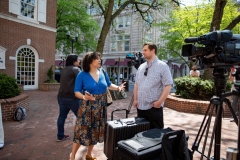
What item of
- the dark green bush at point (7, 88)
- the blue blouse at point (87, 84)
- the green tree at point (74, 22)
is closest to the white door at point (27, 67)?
the green tree at point (74, 22)

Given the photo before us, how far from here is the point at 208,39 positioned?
1811 mm

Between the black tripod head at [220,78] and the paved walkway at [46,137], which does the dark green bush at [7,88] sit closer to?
the paved walkway at [46,137]

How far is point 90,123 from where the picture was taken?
104 inches

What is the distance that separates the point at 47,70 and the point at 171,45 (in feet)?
40.3

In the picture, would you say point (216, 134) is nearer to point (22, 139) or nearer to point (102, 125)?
point (102, 125)

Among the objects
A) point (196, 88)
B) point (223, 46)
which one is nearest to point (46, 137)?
point (223, 46)

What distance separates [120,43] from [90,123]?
27508 millimetres

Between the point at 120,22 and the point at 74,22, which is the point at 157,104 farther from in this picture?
the point at 120,22

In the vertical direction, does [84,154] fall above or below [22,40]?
A: below

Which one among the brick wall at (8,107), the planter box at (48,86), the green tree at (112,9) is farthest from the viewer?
the planter box at (48,86)

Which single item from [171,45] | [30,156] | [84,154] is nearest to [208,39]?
[84,154]

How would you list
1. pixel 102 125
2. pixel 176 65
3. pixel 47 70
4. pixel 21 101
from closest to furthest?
pixel 102 125
pixel 21 101
pixel 47 70
pixel 176 65

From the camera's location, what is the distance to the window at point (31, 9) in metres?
11.4

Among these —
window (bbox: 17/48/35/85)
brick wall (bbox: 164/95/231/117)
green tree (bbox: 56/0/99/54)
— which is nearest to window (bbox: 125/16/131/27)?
green tree (bbox: 56/0/99/54)
